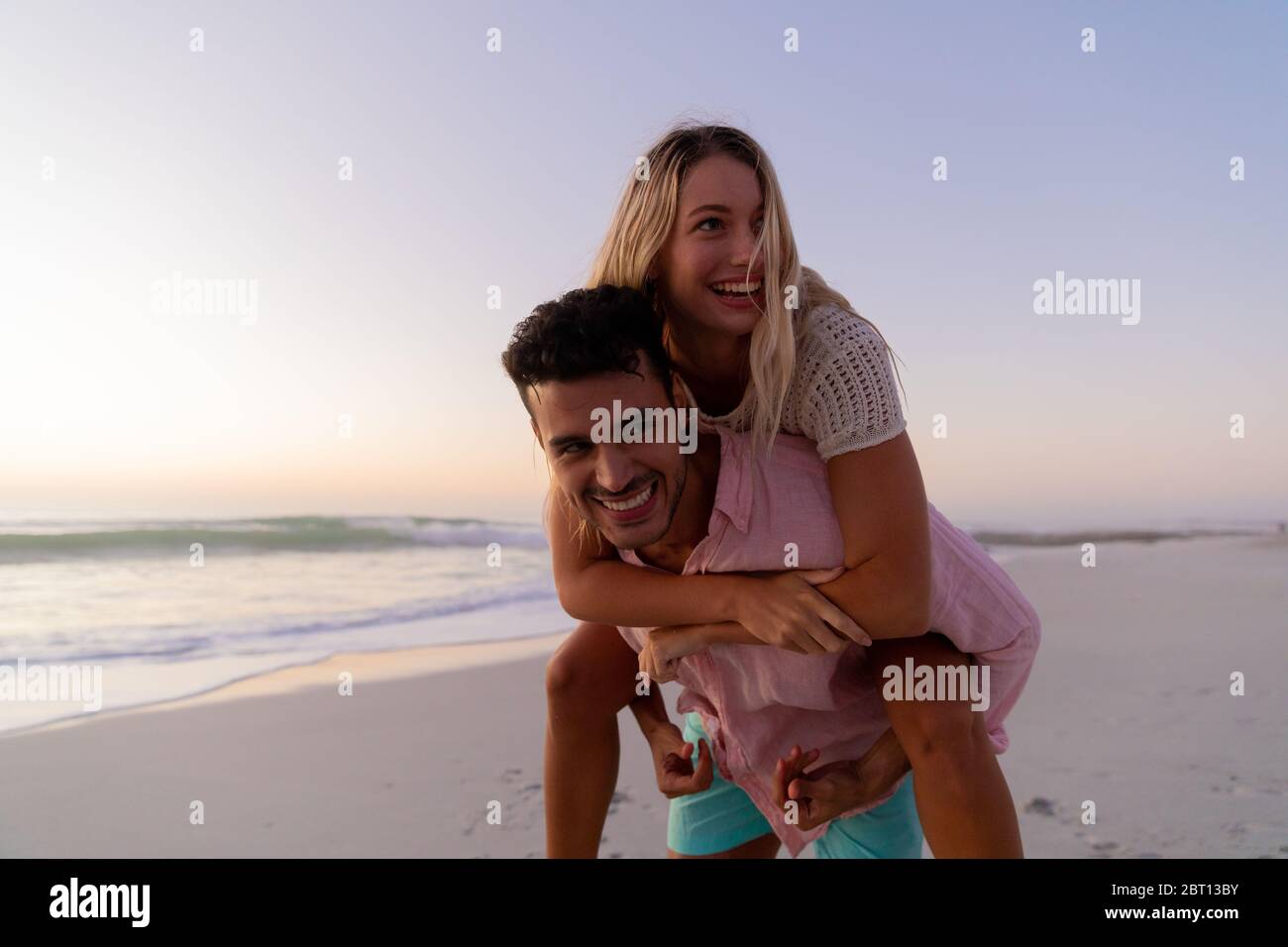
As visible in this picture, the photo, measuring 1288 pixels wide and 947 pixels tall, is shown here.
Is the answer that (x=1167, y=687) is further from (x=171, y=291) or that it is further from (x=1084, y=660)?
(x=171, y=291)

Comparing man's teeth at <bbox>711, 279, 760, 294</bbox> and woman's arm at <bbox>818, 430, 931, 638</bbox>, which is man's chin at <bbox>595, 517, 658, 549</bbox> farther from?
man's teeth at <bbox>711, 279, 760, 294</bbox>

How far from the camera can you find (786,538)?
102 inches

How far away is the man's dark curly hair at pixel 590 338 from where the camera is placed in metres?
2.60

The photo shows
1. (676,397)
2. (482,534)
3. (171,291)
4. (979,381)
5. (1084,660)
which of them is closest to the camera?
(676,397)

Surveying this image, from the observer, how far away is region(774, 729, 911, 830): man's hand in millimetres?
2699

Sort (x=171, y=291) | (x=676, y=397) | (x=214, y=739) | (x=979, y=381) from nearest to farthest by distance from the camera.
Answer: (x=676, y=397), (x=214, y=739), (x=171, y=291), (x=979, y=381)

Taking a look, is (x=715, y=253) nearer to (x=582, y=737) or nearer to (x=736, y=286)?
(x=736, y=286)

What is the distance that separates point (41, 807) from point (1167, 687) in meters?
6.33

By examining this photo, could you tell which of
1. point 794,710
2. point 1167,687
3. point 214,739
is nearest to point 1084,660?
point 1167,687

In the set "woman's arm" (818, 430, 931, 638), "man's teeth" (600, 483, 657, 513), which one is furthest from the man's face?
"woman's arm" (818, 430, 931, 638)

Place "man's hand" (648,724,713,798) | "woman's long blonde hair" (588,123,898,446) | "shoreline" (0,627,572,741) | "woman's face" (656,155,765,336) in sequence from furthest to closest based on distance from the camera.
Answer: "shoreline" (0,627,572,741) → "man's hand" (648,724,713,798) → "woman's face" (656,155,765,336) → "woman's long blonde hair" (588,123,898,446)

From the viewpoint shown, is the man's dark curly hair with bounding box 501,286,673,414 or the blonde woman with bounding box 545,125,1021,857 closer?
the blonde woman with bounding box 545,125,1021,857

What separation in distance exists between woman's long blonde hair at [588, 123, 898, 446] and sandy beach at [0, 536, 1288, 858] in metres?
2.34
